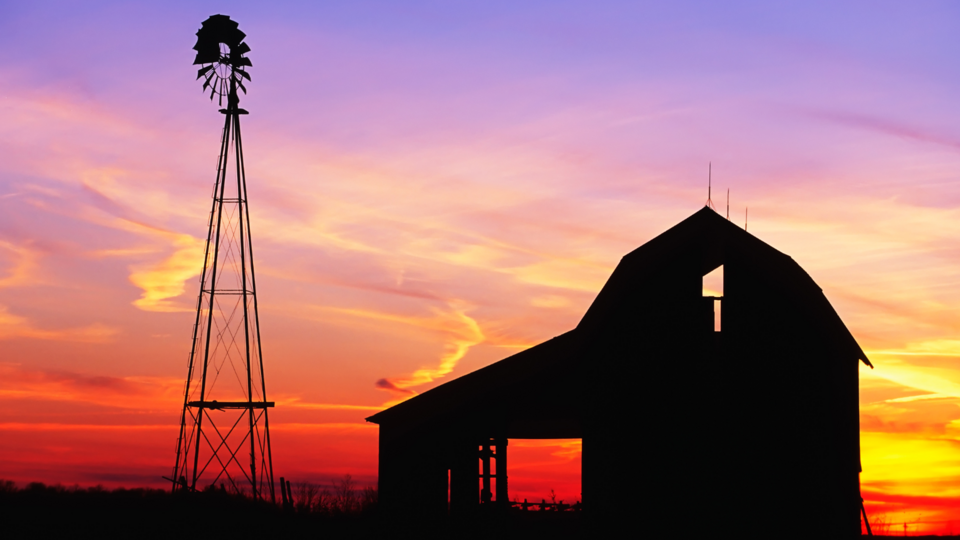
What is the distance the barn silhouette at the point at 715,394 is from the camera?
19.8 m

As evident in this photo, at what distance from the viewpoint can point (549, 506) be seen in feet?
126

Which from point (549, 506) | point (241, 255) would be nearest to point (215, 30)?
point (241, 255)

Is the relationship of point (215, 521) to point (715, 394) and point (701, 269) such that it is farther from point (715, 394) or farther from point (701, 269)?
point (701, 269)

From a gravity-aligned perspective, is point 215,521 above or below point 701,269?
below

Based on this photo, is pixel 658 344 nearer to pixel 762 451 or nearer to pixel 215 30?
pixel 762 451

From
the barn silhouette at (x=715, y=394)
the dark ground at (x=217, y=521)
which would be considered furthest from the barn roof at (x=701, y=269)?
the dark ground at (x=217, y=521)

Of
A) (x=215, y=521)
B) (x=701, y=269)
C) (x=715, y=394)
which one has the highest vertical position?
(x=701, y=269)

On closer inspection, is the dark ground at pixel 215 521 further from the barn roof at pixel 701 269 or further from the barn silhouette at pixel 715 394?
the barn roof at pixel 701 269

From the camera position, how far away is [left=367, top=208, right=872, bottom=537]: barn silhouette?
64.8 feet

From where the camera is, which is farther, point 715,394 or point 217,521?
point 217,521

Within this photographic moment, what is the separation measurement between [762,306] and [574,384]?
4098 millimetres

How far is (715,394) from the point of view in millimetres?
19969

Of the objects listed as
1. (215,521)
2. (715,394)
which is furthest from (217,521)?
(715,394)

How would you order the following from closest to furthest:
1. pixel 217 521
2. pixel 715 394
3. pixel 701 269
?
pixel 715 394
pixel 701 269
pixel 217 521
